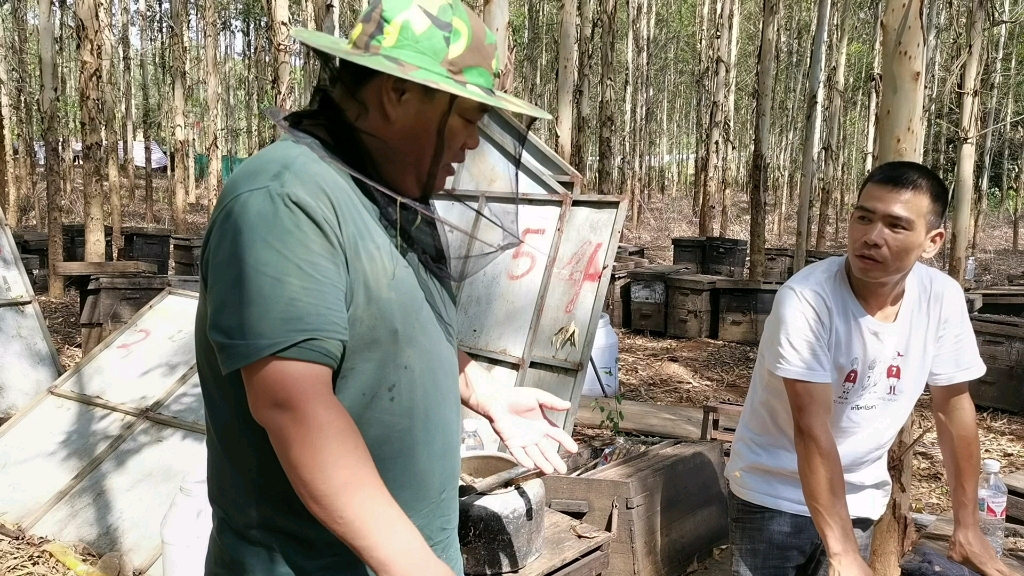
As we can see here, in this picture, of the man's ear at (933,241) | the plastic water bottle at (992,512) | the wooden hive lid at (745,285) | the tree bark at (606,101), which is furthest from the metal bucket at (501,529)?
the tree bark at (606,101)

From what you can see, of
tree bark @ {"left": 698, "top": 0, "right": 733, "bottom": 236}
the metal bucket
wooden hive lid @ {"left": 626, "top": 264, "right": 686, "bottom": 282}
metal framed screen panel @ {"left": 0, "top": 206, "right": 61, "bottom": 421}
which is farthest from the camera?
tree bark @ {"left": 698, "top": 0, "right": 733, "bottom": 236}

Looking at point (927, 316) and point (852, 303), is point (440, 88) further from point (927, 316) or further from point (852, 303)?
point (927, 316)

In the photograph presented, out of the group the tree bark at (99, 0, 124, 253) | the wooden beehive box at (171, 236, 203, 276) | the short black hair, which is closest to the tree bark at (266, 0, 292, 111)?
the wooden beehive box at (171, 236, 203, 276)

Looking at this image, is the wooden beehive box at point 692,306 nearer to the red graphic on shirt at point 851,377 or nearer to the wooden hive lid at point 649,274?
the wooden hive lid at point 649,274

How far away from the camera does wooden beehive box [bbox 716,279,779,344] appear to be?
8047 mm

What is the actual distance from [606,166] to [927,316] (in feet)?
29.4

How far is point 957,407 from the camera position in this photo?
228cm

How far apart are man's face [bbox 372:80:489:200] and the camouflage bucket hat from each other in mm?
34

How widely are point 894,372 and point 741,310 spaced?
617cm

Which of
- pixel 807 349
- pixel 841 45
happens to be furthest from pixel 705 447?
pixel 841 45

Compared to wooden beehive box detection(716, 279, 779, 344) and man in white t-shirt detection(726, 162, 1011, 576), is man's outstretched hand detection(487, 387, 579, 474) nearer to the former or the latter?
man in white t-shirt detection(726, 162, 1011, 576)

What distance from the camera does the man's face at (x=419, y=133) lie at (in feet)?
3.58

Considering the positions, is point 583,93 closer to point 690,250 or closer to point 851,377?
point 690,250

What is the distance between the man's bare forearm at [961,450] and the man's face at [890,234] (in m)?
0.47
